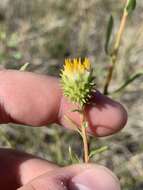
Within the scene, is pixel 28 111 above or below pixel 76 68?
below

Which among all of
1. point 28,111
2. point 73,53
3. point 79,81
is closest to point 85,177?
point 79,81

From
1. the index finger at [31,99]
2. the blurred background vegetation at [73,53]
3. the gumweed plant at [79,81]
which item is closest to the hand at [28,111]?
the index finger at [31,99]

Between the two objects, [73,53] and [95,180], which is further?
[73,53]

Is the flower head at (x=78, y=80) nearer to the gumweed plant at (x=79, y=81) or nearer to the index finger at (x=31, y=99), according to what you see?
the gumweed plant at (x=79, y=81)

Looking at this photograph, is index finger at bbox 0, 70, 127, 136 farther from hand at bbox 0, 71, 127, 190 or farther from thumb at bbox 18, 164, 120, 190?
thumb at bbox 18, 164, 120, 190

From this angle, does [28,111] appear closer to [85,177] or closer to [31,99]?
[31,99]

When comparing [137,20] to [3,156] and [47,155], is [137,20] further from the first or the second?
[3,156]
